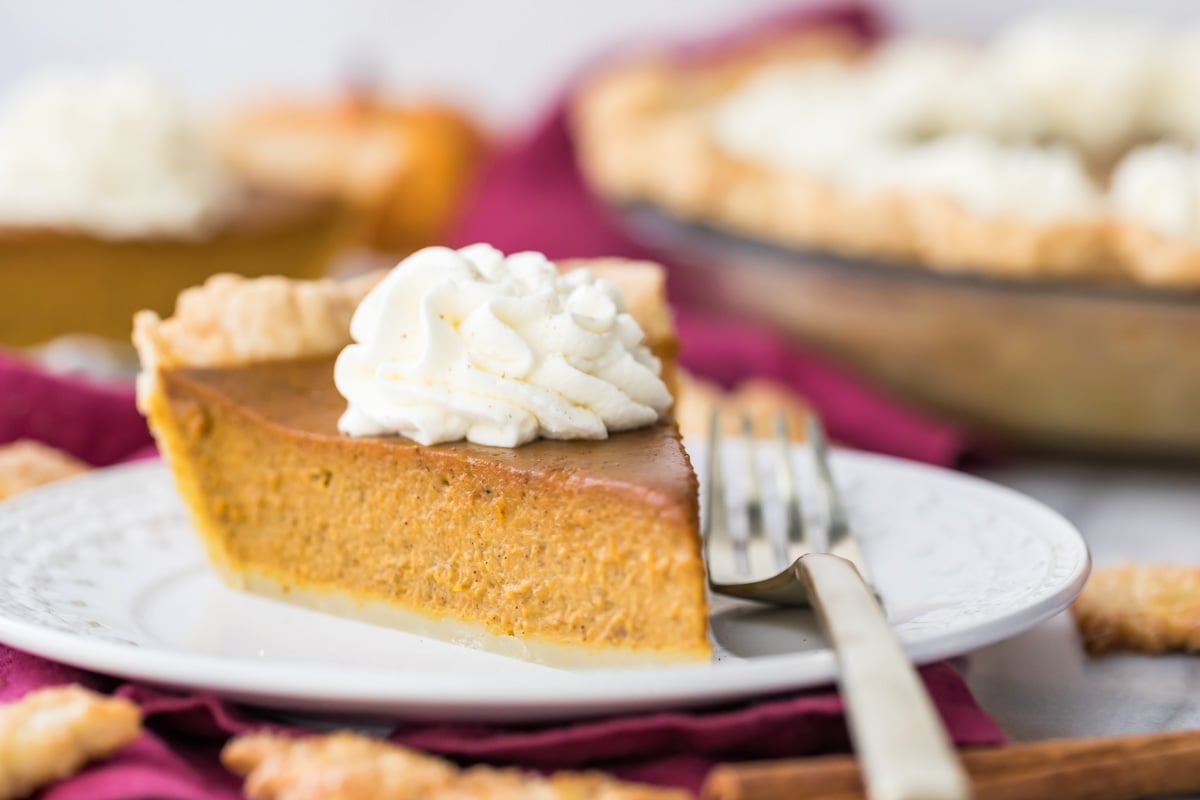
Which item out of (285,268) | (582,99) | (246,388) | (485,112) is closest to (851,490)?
(246,388)

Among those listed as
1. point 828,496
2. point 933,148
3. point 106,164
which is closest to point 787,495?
point 828,496

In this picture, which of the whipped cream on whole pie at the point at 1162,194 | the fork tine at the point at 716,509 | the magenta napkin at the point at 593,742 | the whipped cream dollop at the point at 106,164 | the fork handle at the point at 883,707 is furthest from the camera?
the whipped cream dollop at the point at 106,164

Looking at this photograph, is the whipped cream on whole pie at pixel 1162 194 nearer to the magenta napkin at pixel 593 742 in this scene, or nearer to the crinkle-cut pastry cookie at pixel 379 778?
the magenta napkin at pixel 593 742

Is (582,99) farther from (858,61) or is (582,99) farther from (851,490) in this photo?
(851,490)

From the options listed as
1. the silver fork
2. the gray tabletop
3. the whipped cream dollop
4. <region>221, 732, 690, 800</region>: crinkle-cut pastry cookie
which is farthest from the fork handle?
the whipped cream dollop

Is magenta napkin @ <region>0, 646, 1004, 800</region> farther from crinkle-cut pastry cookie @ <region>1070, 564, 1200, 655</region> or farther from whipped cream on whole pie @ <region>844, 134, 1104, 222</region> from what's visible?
whipped cream on whole pie @ <region>844, 134, 1104, 222</region>

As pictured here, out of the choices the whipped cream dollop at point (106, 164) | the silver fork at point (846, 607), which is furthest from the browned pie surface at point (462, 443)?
the whipped cream dollop at point (106, 164)
